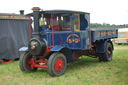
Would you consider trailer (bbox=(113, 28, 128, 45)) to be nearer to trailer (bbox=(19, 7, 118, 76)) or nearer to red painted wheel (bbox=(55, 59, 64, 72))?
trailer (bbox=(19, 7, 118, 76))

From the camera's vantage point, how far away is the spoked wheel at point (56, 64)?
6033 mm

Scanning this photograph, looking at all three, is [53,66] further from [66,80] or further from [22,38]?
[22,38]

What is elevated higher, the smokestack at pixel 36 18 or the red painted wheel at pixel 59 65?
the smokestack at pixel 36 18

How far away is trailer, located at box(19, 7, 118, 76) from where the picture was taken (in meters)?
6.28

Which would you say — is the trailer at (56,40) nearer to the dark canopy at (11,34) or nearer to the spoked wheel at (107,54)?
the spoked wheel at (107,54)

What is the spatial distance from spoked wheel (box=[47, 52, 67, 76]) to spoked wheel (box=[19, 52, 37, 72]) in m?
1.04

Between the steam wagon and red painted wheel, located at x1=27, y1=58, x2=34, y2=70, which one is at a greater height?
the steam wagon

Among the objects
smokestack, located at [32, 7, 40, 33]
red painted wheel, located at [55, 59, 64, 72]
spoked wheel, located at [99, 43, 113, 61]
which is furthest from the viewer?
spoked wheel, located at [99, 43, 113, 61]

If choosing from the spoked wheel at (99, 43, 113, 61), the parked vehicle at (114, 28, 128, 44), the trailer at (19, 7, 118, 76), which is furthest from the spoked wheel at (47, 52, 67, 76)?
the parked vehicle at (114, 28, 128, 44)

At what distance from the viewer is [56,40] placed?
6672 mm

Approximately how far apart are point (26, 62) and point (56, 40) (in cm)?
138

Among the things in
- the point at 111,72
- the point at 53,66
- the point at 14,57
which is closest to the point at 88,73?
the point at 111,72

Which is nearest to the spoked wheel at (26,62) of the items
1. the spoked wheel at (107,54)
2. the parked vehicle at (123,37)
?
the spoked wheel at (107,54)

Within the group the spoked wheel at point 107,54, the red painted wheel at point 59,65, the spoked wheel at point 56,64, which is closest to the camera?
the spoked wheel at point 56,64
